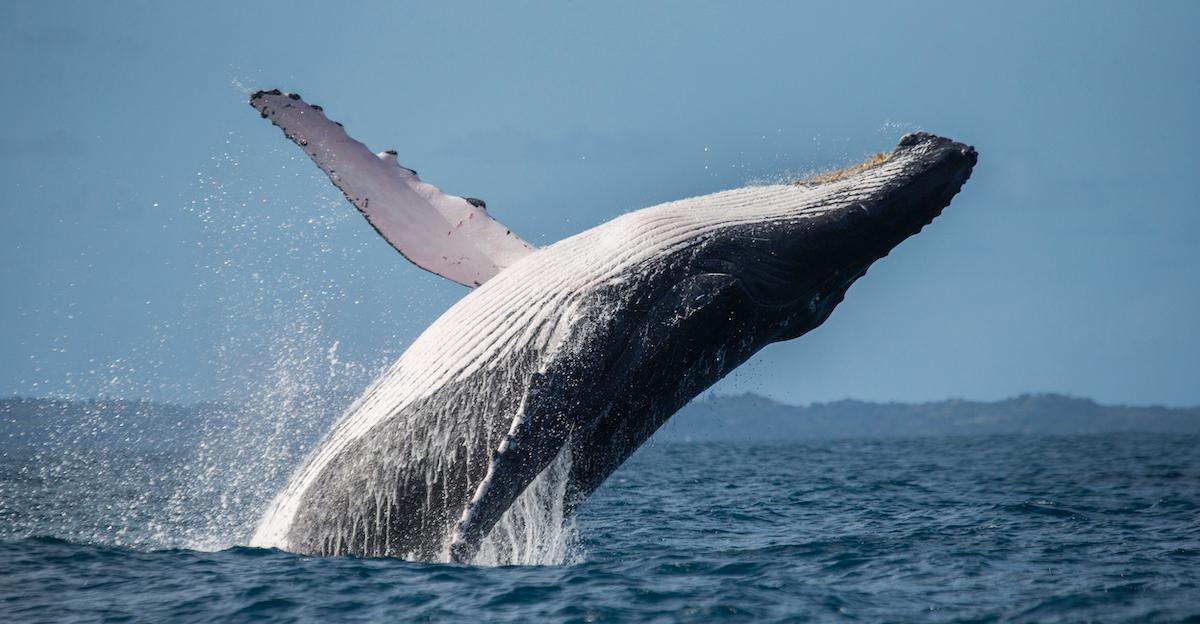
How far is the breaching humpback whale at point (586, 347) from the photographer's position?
7.88 meters

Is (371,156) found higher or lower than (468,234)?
higher

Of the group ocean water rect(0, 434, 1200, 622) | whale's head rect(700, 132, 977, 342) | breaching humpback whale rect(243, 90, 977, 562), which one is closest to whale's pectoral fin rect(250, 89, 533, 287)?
breaching humpback whale rect(243, 90, 977, 562)

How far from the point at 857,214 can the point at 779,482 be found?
1585cm

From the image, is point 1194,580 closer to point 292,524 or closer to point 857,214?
point 857,214

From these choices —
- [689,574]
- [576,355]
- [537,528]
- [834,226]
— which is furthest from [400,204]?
[689,574]

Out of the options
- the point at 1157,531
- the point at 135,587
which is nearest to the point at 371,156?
the point at 135,587

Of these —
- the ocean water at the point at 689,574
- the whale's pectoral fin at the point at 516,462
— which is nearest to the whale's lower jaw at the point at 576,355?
the whale's pectoral fin at the point at 516,462

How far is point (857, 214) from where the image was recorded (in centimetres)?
834

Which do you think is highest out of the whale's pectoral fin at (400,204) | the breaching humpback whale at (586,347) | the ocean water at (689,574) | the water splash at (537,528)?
the whale's pectoral fin at (400,204)

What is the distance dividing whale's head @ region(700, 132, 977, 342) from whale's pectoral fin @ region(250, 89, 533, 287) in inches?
79.9

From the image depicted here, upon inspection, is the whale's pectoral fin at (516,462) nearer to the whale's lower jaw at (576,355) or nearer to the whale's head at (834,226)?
the whale's lower jaw at (576,355)

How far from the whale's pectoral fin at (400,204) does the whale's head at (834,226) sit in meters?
2.03

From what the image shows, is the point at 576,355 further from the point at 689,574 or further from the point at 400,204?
the point at 400,204

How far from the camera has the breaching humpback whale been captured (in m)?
7.88
